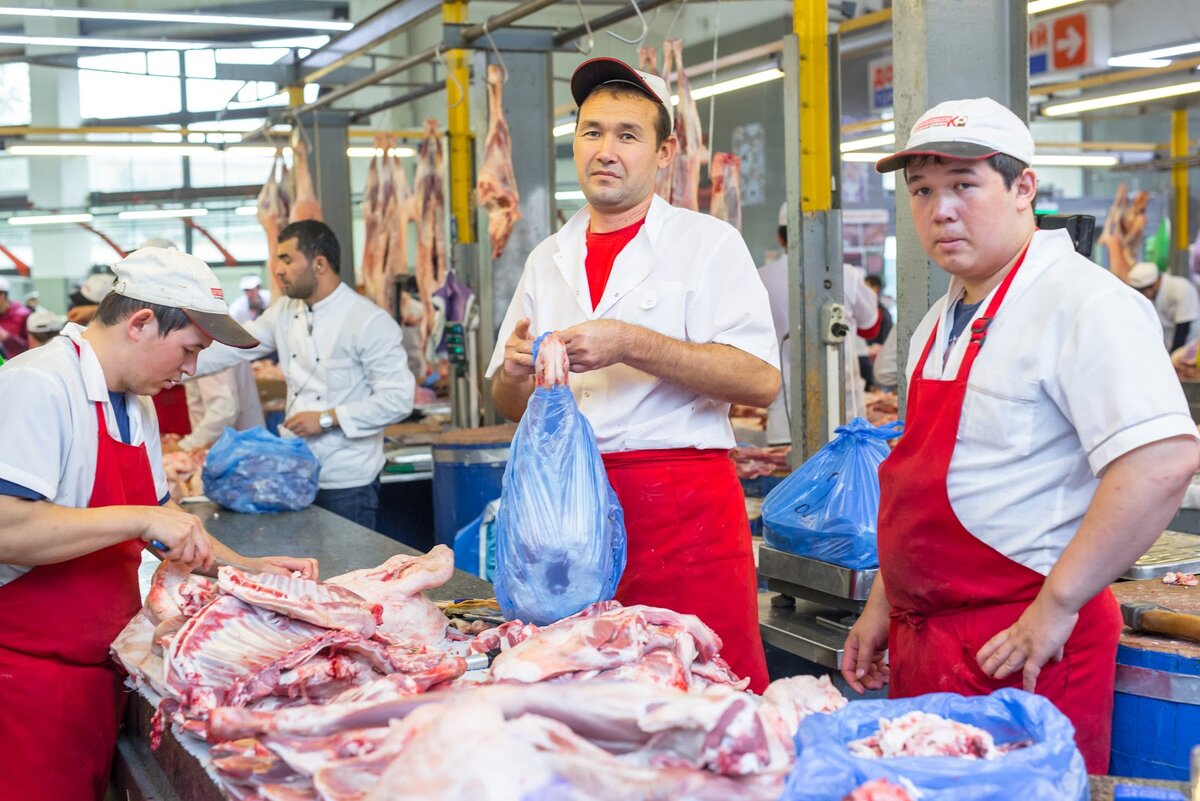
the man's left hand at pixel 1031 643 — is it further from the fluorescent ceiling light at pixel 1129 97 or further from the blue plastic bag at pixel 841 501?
the fluorescent ceiling light at pixel 1129 97

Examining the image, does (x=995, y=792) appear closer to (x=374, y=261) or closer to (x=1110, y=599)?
(x=1110, y=599)

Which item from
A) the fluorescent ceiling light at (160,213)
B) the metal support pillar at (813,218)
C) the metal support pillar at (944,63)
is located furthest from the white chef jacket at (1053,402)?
the fluorescent ceiling light at (160,213)

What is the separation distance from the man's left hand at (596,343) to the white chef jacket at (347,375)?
3401 millimetres

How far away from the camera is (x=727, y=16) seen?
55.7ft

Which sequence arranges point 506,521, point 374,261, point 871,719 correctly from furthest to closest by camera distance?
point 374,261
point 506,521
point 871,719

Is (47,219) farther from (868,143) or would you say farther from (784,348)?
(784,348)

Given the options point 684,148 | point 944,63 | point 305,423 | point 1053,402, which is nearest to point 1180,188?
point 684,148

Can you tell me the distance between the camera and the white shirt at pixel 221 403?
7133 millimetres

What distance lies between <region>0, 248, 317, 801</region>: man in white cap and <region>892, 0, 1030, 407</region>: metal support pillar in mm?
2003

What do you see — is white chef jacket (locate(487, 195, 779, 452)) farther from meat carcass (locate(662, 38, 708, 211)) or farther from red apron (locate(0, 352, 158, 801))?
meat carcass (locate(662, 38, 708, 211))

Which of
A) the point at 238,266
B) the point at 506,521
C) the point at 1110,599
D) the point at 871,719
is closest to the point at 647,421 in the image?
the point at 506,521

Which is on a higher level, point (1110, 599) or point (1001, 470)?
point (1001, 470)

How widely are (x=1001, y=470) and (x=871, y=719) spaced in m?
0.78

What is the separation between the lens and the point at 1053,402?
7.72 feet
